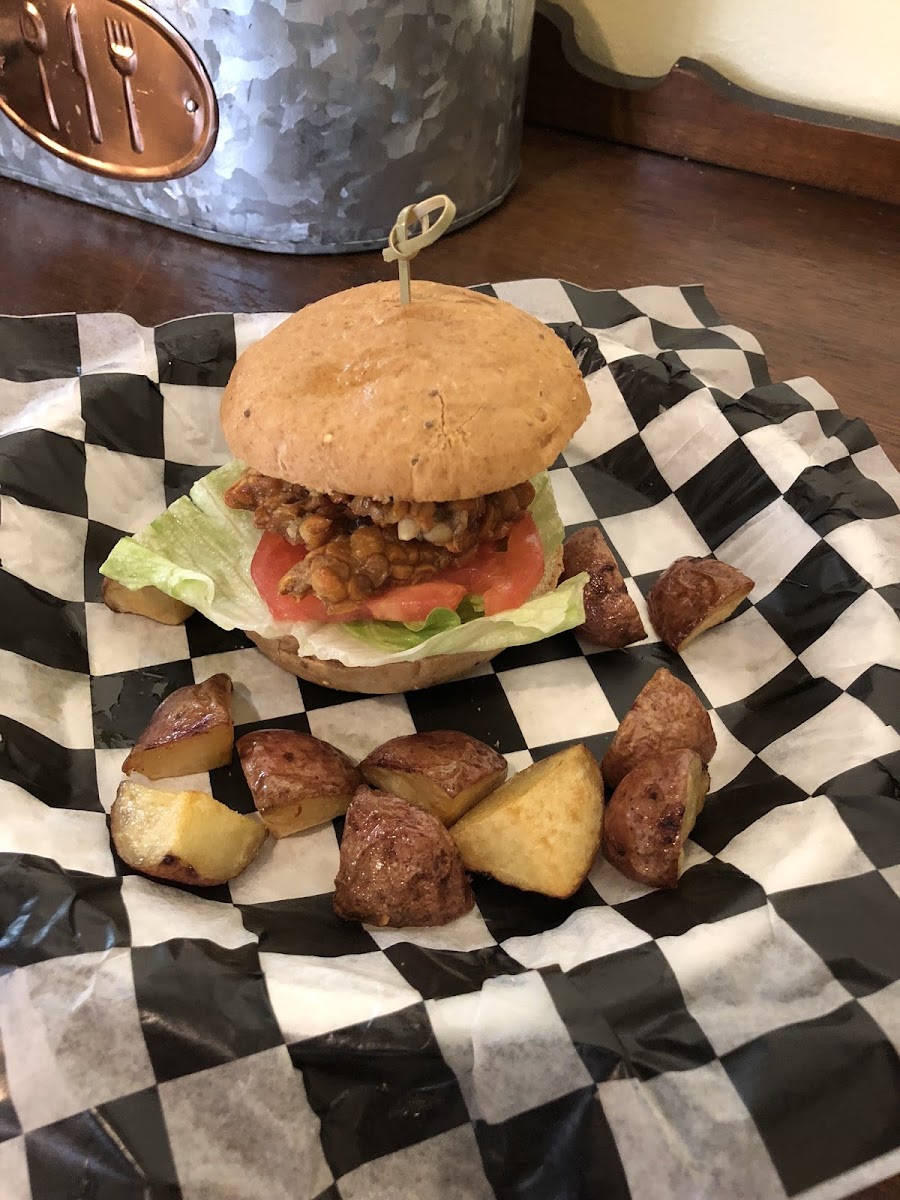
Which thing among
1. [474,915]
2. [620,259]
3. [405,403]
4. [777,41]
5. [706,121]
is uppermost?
[777,41]

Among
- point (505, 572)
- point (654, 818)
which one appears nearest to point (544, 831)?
point (654, 818)

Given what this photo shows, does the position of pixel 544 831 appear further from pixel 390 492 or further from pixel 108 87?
pixel 108 87

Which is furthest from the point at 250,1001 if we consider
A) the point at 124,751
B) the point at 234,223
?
the point at 234,223

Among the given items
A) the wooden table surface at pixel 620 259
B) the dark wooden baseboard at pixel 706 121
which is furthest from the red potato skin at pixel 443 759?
the dark wooden baseboard at pixel 706 121

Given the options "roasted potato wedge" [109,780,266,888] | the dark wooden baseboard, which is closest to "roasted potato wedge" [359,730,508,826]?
"roasted potato wedge" [109,780,266,888]

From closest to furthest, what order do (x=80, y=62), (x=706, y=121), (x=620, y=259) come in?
(x=80, y=62) → (x=620, y=259) → (x=706, y=121)

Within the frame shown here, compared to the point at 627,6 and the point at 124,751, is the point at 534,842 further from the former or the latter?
→ the point at 627,6
